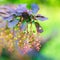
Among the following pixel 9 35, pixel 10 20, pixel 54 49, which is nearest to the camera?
pixel 10 20

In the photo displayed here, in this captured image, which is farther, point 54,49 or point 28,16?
point 54,49

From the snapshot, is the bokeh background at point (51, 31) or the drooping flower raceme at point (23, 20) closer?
the drooping flower raceme at point (23, 20)

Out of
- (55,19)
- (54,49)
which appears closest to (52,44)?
(54,49)

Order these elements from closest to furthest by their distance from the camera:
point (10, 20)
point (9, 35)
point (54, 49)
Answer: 1. point (10, 20)
2. point (9, 35)
3. point (54, 49)

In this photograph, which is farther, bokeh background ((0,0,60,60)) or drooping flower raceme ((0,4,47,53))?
bokeh background ((0,0,60,60))

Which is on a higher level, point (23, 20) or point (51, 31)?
point (23, 20)

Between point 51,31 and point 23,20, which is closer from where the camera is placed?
point 23,20

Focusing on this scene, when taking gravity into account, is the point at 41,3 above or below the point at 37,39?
above

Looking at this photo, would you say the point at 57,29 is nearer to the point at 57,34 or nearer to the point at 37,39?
the point at 57,34
